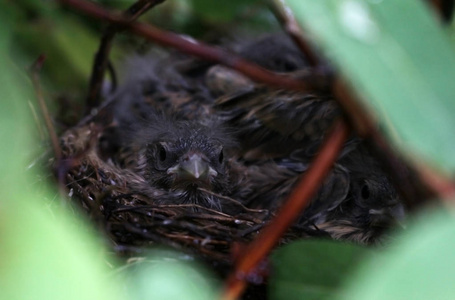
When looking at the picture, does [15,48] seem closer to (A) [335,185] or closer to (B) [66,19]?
(B) [66,19]

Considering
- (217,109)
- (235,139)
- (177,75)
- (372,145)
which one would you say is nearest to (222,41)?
(177,75)

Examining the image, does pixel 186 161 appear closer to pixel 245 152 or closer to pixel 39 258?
pixel 245 152

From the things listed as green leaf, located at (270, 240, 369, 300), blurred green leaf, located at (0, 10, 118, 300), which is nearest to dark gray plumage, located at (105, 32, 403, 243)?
green leaf, located at (270, 240, 369, 300)

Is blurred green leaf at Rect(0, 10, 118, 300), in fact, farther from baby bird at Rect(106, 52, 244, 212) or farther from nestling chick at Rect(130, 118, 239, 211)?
nestling chick at Rect(130, 118, 239, 211)

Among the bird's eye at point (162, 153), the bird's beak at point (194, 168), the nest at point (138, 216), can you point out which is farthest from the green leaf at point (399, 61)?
the bird's eye at point (162, 153)

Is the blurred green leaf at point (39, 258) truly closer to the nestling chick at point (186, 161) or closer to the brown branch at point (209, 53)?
the brown branch at point (209, 53)

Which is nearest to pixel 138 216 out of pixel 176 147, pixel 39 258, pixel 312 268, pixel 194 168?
pixel 194 168
